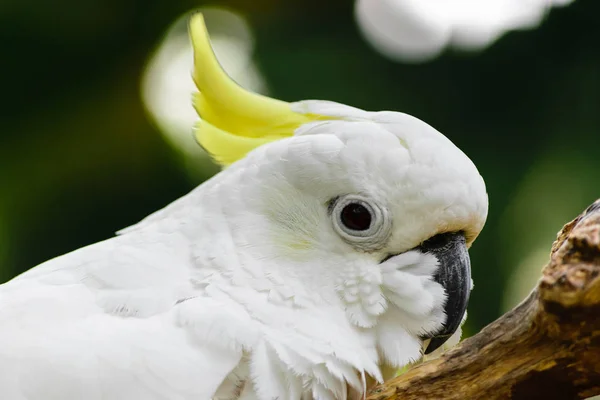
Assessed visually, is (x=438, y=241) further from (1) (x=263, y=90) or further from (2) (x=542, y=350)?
(1) (x=263, y=90)

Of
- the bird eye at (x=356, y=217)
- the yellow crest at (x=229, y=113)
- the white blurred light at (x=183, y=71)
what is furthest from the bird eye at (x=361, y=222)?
the white blurred light at (x=183, y=71)

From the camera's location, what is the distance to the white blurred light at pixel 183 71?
2857mm

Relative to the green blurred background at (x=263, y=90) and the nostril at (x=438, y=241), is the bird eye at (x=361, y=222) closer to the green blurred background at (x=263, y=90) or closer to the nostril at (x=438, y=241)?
the nostril at (x=438, y=241)

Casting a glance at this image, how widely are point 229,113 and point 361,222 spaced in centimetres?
40

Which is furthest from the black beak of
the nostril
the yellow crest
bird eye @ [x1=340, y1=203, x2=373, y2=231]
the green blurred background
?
the green blurred background

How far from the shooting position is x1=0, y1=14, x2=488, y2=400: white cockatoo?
108 centimetres

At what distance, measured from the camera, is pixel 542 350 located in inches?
39.8

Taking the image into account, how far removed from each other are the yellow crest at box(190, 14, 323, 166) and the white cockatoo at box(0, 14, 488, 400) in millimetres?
79

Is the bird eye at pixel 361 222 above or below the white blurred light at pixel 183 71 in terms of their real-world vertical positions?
below

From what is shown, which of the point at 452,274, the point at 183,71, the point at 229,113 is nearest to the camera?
the point at 452,274

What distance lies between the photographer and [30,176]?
10.3 ft

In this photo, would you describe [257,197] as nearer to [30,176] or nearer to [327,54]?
[327,54]

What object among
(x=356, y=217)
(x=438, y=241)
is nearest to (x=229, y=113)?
(x=356, y=217)

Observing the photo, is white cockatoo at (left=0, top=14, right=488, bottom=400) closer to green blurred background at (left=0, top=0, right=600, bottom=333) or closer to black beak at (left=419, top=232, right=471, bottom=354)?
black beak at (left=419, top=232, right=471, bottom=354)
